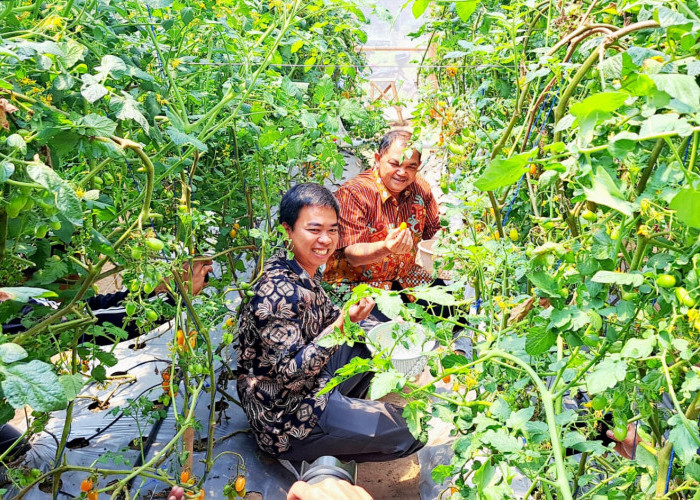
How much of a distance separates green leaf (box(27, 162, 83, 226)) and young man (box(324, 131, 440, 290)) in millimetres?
1741

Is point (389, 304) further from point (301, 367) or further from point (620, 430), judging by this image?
point (301, 367)

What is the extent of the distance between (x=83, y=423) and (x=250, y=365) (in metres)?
0.71

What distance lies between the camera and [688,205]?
697 millimetres

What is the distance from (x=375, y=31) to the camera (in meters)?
11.2

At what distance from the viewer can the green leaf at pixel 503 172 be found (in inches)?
29.0

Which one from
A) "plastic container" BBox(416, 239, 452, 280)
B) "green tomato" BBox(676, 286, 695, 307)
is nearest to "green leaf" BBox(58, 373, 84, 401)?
"green tomato" BBox(676, 286, 695, 307)

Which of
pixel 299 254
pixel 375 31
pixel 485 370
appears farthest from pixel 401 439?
pixel 375 31

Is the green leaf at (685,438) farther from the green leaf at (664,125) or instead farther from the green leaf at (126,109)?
the green leaf at (126,109)

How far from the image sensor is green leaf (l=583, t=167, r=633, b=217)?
2.30 ft

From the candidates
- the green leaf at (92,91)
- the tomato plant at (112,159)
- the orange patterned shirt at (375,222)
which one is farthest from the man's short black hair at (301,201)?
the green leaf at (92,91)

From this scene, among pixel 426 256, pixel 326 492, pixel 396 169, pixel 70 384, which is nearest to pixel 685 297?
pixel 326 492

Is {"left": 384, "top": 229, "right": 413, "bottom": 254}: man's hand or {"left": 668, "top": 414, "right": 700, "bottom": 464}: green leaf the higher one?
{"left": 668, "top": 414, "right": 700, "bottom": 464}: green leaf

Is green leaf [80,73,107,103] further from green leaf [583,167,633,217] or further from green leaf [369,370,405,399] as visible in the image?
green leaf [583,167,633,217]

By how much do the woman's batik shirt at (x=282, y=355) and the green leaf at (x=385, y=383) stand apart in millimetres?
1011
